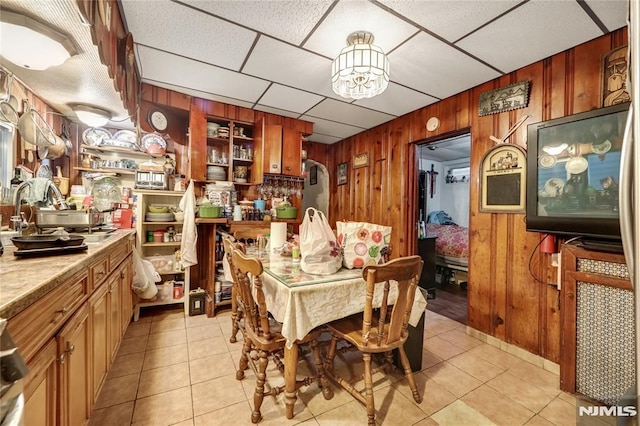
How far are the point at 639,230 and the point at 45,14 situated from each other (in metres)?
2.42

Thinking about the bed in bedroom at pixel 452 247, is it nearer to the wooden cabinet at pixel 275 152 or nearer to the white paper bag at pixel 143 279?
the wooden cabinet at pixel 275 152

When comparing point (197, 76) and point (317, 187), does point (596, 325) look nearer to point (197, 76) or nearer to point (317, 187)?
point (197, 76)

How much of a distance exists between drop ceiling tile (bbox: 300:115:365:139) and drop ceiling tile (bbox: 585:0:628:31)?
268 cm

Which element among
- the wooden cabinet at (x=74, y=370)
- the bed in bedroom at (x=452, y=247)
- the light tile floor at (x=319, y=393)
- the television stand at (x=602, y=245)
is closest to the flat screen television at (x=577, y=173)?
the television stand at (x=602, y=245)

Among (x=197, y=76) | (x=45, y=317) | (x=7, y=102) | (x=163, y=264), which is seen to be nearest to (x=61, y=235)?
(x=45, y=317)

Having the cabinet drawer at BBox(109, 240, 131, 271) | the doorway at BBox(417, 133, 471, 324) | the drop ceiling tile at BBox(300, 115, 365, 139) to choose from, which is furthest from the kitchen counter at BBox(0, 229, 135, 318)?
the doorway at BBox(417, 133, 471, 324)

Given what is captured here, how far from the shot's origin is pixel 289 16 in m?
1.76

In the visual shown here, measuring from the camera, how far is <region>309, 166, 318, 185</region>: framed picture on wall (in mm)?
5305

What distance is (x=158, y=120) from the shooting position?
10.3 feet

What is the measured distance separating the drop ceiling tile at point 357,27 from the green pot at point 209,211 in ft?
6.43

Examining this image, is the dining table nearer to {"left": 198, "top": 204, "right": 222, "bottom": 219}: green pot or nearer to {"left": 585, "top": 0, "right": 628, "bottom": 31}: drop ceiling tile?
{"left": 198, "top": 204, "right": 222, "bottom": 219}: green pot

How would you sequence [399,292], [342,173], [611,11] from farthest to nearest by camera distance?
[342,173], [611,11], [399,292]

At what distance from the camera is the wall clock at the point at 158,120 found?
310 centimetres

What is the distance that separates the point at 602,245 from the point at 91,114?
4.14 m
